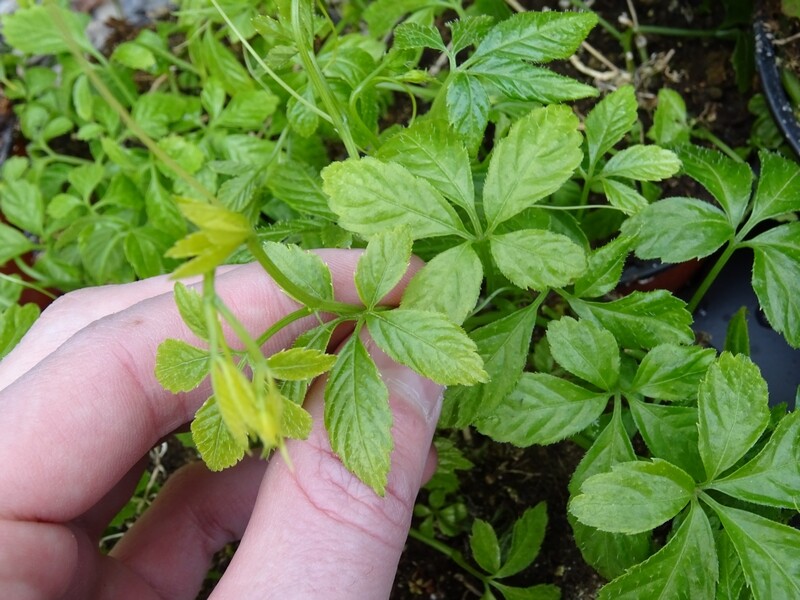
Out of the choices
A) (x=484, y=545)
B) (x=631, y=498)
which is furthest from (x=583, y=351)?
(x=484, y=545)

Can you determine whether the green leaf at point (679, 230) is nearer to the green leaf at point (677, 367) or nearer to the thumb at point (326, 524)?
the green leaf at point (677, 367)

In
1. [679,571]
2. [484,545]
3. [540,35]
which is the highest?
[540,35]

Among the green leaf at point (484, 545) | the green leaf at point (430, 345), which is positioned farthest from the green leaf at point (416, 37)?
the green leaf at point (484, 545)

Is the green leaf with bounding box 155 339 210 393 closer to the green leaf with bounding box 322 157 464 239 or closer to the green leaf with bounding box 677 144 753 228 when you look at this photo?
the green leaf with bounding box 322 157 464 239

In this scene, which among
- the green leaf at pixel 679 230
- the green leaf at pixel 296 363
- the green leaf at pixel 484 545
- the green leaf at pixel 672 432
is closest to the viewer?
the green leaf at pixel 296 363

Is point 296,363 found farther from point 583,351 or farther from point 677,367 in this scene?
point 677,367

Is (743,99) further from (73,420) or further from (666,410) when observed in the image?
(73,420)

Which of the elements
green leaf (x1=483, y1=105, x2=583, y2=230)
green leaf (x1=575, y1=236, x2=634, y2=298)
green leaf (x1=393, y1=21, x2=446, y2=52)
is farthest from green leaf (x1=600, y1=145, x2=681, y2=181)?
green leaf (x1=393, y1=21, x2=446, y2=52)
